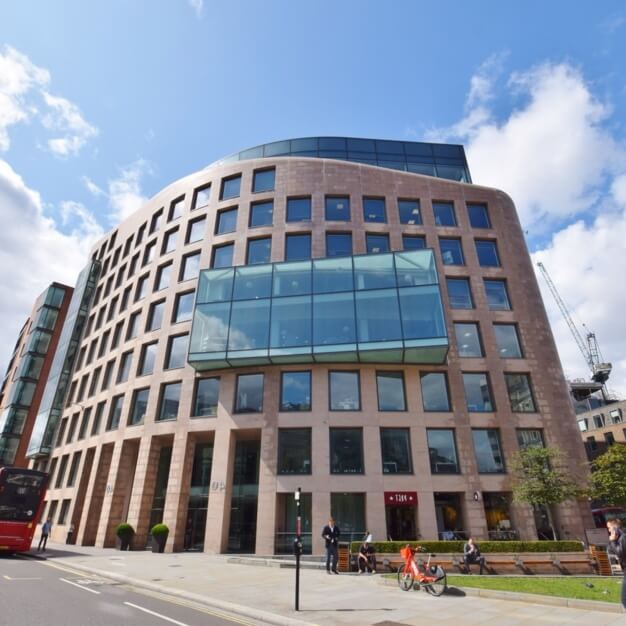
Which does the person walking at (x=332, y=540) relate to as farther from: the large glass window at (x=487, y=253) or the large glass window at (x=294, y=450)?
the large glass window at (x=487, y=253)

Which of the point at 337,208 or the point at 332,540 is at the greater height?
the point at 337,208

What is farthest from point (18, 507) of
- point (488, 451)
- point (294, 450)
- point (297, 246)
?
point (488, 451)

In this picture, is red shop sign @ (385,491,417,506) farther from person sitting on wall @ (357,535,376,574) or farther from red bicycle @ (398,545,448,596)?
red bicycle @ (398,545,448,596)

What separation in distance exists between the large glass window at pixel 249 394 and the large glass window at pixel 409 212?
56.9 ft

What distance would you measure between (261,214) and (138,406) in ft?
60.3

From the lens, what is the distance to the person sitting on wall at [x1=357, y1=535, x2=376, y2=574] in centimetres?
1706

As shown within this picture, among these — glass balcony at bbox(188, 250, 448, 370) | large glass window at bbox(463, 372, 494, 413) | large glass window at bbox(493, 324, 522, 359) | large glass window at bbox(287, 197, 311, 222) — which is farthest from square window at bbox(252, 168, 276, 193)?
large glass window at bbox(463, 372, 494, 413)

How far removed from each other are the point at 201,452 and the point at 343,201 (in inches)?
885

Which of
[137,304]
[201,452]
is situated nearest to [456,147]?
[137,304]

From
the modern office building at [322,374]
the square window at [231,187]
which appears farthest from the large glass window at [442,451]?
the square window at [231,187]

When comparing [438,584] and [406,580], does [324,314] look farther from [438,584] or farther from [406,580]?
[438,584]

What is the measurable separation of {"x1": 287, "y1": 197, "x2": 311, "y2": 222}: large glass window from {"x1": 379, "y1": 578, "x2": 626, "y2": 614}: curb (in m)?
26.7

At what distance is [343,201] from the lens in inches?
1334

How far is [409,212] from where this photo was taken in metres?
33.9
